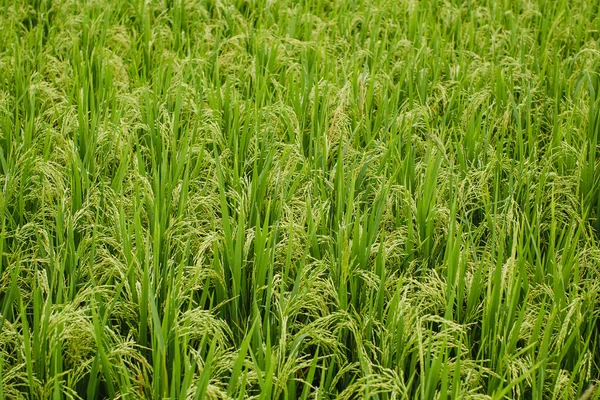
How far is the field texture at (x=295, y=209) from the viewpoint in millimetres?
1815

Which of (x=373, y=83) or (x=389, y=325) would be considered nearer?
(x=389, y=325)

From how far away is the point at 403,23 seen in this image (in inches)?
179

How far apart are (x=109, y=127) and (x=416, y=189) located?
128 centimetres

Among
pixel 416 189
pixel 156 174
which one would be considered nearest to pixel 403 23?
pixel 416 189

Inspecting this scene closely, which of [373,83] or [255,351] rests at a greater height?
[373,83]

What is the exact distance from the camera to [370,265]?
2.30 meters

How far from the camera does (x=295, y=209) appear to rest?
8.33 feet

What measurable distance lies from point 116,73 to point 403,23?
6.27 ft

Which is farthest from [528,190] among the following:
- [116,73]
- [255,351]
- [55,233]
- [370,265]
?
[116,73]

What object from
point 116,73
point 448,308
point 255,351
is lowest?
point 255,351

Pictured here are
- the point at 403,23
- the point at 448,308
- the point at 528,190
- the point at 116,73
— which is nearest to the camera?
the point at 448,308

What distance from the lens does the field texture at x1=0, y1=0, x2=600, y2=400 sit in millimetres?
1815

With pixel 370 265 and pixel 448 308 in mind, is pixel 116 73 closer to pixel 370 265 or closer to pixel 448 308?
pixel 370 265

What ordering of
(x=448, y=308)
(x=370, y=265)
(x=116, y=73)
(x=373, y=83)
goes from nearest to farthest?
1. (x=448, y=308)
2. (x=370, y=265)
3. (x=373, y=83)
4. (x=116, y=73)
